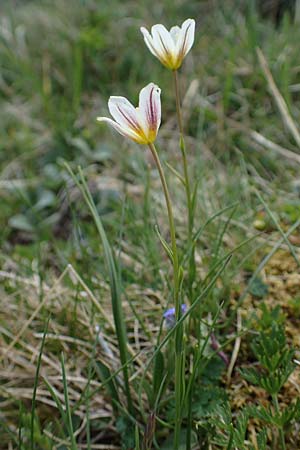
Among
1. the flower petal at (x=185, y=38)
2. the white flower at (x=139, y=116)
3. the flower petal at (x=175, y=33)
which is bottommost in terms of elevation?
the white flower at (x=139, y=116)

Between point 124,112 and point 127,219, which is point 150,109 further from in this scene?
point 127,219

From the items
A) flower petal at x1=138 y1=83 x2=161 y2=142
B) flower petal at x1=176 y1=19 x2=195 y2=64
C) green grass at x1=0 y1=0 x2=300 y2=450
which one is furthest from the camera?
green grass at x1=0 y1=0 x2=300 y2=450

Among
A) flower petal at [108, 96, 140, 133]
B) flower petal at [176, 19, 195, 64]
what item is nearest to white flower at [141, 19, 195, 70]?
flower petal at [176, 19, 195, 64]

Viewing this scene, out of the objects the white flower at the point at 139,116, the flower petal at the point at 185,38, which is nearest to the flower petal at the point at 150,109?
the white flower at the point at 139,116

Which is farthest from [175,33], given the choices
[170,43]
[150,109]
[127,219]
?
[127,219]

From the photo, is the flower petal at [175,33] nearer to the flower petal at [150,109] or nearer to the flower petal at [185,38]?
the flower petal at [185,38]

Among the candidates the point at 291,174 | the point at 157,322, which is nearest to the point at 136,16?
the point at 291,174

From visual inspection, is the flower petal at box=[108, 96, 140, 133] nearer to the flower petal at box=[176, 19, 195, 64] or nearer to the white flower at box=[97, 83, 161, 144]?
the white flower at box=[97, 83, 161, 144]
